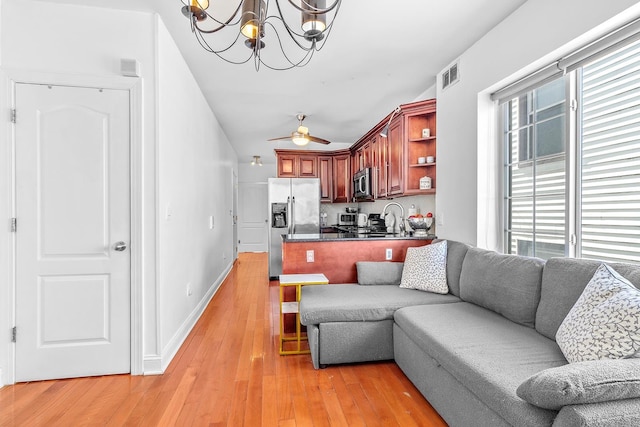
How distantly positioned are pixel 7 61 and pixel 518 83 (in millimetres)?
3680

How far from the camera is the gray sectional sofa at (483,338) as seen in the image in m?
1.04

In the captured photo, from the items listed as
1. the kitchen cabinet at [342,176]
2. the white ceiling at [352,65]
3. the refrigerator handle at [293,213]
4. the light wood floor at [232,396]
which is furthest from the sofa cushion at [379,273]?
the kitchen cabinet at [342,176]

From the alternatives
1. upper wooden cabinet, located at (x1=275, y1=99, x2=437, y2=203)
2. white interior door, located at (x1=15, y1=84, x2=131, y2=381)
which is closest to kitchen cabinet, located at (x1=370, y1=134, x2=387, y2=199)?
upper wooden cabinet, located at (x1=275, y1=99, x2=437, y2=203)

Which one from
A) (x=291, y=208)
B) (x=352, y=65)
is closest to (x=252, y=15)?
(x=352, y=65)

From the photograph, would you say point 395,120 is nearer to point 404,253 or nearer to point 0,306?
point 404,253

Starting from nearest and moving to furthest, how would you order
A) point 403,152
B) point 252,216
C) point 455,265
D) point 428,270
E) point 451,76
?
point 455,265 → point 428,270 → point 451,76 → point 403,152 → point 252,216

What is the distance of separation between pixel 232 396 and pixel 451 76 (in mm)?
3325

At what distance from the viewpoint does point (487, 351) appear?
5.09 feet

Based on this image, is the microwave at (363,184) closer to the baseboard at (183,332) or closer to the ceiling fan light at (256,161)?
the baseboard at (183,332)

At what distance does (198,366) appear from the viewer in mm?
2391

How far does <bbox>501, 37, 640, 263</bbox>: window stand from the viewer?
1723 millimetres

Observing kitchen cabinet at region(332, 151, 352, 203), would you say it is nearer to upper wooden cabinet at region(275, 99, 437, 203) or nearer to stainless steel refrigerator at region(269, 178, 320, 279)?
upper wooden cabinet at region(275, 99, 437, 203)

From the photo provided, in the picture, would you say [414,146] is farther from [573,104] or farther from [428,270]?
[573,104]

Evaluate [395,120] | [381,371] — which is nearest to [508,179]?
[395,120]
